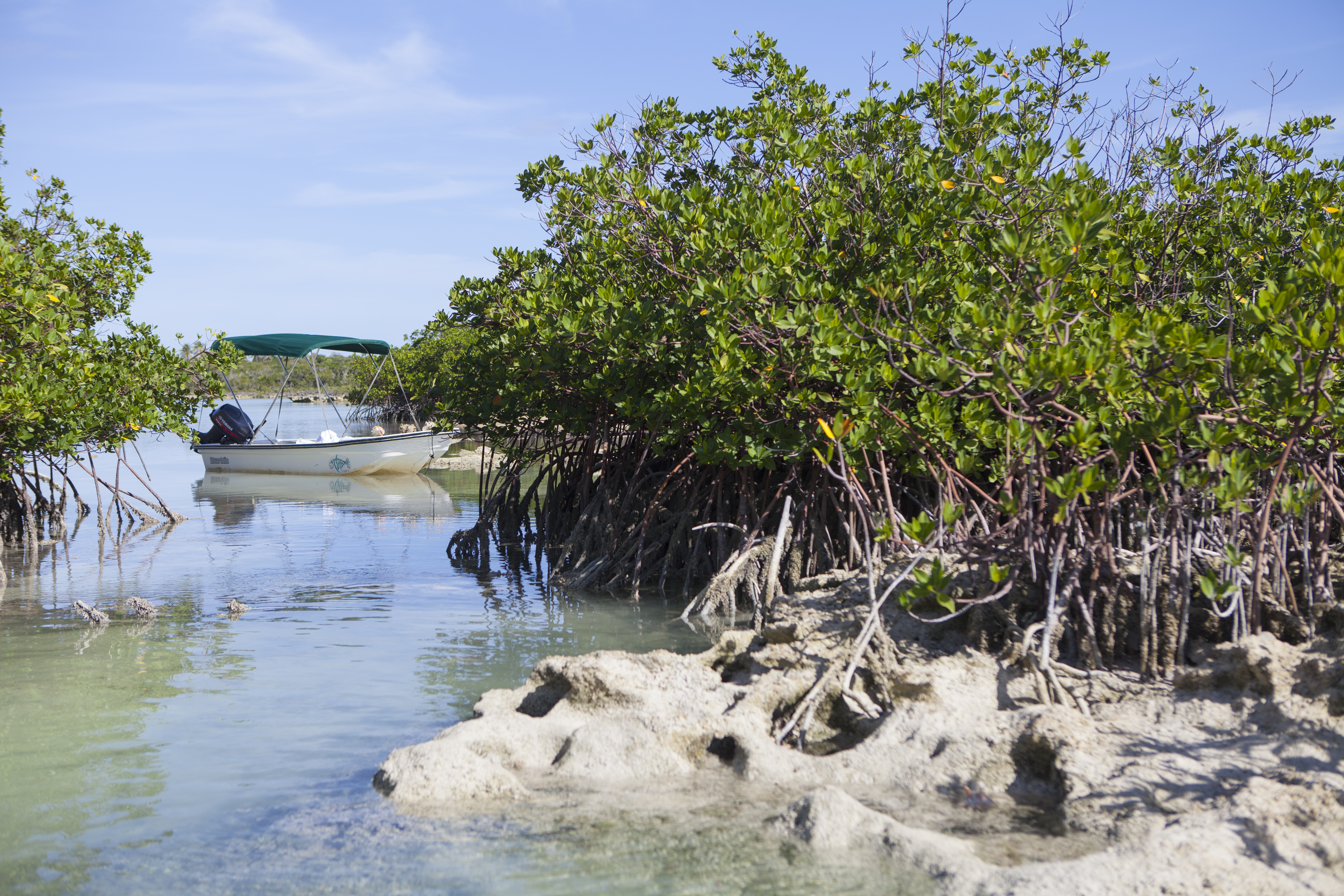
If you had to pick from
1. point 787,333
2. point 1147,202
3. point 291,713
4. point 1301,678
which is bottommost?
point 291,713

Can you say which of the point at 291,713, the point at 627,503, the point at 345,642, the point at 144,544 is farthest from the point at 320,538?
the point at 291,713

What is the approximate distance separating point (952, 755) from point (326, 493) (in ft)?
50.5

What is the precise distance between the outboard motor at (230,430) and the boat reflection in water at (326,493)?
2.15 ft

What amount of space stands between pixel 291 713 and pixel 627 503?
401cm

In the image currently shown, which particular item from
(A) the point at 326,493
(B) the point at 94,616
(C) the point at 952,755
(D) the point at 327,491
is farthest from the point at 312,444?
(C) the point at 952,755

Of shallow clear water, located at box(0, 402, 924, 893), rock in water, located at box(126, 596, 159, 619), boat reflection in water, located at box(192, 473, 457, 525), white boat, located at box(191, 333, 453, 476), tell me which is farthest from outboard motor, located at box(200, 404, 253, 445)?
rock in water, located at box(126, 596, 159, 619)

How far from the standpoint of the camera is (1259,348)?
4062mm

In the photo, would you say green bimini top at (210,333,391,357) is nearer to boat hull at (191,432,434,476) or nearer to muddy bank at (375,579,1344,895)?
boat hull at (191,432,434,476)

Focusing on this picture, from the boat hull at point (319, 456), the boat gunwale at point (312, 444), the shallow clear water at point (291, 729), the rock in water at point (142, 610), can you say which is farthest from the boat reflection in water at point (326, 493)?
the rock in water at point (142, 610)

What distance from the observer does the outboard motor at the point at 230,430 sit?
19.7 m

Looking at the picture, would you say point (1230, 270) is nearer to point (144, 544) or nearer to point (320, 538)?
point (320, 538)

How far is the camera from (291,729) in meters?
4.75

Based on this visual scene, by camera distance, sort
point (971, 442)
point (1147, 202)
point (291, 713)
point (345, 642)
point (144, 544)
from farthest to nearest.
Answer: point (144, 544)
point (1147, 202)
point (345, 642)
point (971, 442)
point (291, 713)

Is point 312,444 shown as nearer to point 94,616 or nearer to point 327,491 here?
point 327,491
